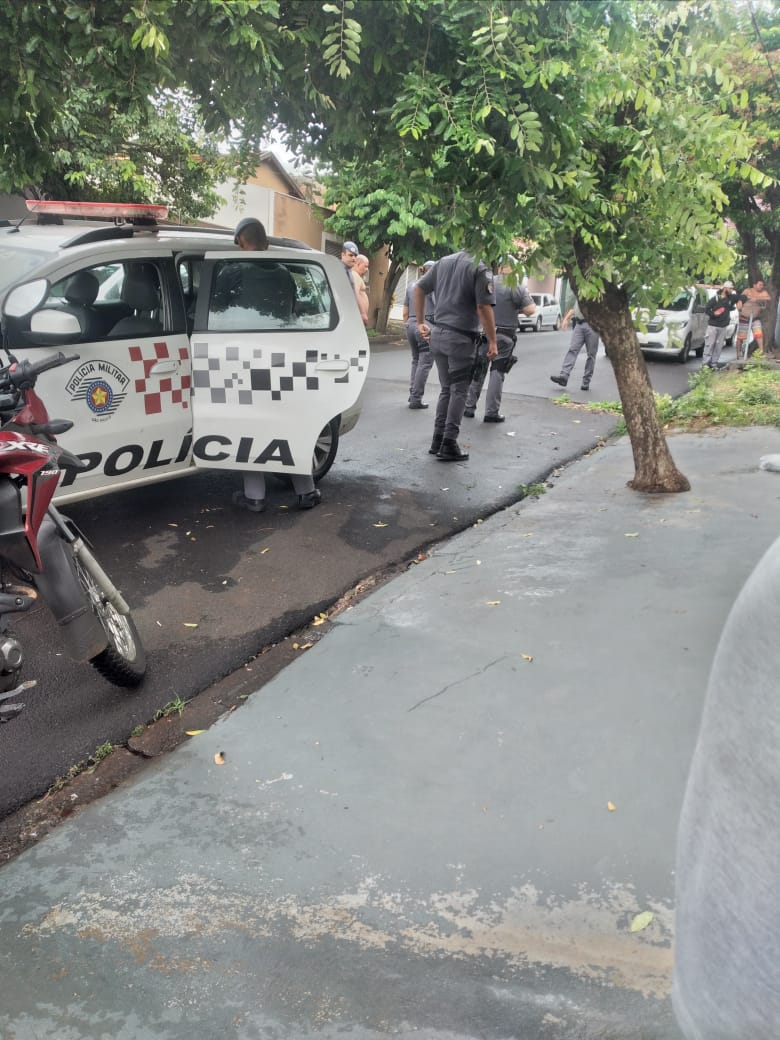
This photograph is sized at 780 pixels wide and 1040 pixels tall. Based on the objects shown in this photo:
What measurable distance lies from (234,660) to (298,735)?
901mm

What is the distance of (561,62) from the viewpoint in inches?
162

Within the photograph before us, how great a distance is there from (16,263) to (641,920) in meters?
4.81

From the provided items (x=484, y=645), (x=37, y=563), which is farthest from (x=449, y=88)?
(x=37, y=563)

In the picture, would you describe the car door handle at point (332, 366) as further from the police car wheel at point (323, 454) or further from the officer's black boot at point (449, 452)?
the officer's black boot at point (449, 452)

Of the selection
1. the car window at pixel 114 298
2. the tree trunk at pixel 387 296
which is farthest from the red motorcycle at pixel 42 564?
the tree trunk at pixel 387 296

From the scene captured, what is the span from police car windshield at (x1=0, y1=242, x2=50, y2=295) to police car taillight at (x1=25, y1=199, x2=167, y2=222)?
2.82 ft

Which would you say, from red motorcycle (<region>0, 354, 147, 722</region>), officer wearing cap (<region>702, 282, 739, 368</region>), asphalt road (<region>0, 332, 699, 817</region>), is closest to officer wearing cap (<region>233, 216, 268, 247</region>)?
asphalt road (<region>0, 332, 699, 817</region>)

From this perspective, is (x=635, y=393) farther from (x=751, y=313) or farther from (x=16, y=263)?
(x=751, y=313)

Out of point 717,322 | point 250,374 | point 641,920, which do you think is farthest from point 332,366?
point 717,322

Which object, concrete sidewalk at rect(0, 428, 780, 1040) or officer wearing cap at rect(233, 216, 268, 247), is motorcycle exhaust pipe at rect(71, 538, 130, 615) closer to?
concrete sidewalk at rect(0, 428, 780, 1040)

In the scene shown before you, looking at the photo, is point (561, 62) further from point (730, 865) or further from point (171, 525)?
point (730, 865)

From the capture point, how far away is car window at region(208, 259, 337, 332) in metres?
5.84

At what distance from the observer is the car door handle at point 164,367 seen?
5555 millimetres

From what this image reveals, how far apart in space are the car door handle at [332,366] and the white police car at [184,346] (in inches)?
0.4
